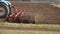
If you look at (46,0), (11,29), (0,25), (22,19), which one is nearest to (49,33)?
(11,29)

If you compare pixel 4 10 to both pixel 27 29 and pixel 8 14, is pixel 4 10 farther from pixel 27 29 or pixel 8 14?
pixel 27 29

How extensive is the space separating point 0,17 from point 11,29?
281 centimetres

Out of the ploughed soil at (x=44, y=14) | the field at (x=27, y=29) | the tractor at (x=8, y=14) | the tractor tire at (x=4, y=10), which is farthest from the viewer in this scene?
the ploughed soil at (x=44, y=14)

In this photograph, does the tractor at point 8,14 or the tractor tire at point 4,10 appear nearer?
the tractor at point 8,14

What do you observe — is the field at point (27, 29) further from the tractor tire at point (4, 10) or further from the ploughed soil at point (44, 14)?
the ploughed soil at point (44, 14)

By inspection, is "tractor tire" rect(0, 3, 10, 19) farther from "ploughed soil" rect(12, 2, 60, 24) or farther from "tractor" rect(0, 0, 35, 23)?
"ploughed soil" rect(12, 2, 60, 24)

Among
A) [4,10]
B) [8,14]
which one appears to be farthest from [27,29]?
[4,10]

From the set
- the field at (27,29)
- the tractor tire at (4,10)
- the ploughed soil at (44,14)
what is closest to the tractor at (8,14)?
the tractor tire at (4,10)

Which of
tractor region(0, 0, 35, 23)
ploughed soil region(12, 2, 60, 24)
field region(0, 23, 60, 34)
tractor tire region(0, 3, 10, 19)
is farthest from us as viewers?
ploughed soil region(12, 2, 60, 24)

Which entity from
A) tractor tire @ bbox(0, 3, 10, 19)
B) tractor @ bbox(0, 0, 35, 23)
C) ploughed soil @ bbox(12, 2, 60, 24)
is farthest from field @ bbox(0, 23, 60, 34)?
ploughed soil @ bbox(12, 2, 60, 24)

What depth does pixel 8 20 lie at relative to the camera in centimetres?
1345

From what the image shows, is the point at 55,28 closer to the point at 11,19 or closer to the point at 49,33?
the point at 49,33

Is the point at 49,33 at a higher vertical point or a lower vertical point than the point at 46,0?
higher

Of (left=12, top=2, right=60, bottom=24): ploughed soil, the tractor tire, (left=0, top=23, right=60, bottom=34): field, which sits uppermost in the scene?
the tractor tire
